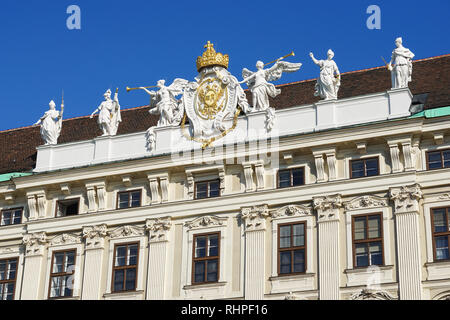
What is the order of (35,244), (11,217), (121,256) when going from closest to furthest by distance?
(121,256) < (35,244) < (11,217)

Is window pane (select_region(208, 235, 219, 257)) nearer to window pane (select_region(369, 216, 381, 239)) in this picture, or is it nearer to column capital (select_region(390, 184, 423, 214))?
window pane (select_region(369, 216, 381, 239))

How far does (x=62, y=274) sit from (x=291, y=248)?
8310 mm

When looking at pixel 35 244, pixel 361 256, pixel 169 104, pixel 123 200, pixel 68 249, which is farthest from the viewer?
pixel 169 104

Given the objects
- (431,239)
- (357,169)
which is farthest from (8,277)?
(431,239)

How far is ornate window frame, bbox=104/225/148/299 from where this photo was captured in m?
39.4

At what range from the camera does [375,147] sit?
3866 centimetres

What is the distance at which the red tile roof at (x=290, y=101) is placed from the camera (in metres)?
41.7

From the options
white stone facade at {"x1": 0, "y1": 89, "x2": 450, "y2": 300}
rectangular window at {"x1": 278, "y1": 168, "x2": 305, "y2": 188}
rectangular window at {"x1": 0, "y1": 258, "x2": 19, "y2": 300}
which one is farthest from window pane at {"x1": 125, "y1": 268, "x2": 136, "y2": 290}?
rectangular window at {"x1": 278, "y1": 168, "x2": 305, "y2": 188}

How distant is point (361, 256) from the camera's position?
37.3m

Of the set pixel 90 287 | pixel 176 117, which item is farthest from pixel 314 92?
pixel 90 287

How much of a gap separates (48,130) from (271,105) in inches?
329

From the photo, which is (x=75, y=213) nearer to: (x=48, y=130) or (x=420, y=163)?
(x=48, y=130)

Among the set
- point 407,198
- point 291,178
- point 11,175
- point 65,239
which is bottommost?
point 65,239

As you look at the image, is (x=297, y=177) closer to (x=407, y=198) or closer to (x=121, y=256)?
(x=407, y=198)
